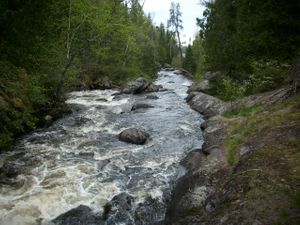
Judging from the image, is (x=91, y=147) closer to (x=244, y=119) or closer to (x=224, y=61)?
(x=244, y=119)

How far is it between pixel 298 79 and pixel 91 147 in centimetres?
999

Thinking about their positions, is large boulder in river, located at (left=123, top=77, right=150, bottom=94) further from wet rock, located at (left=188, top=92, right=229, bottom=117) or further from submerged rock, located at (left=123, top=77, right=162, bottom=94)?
wet rock, located at (left=188, top=92, right=229, bottom=117)

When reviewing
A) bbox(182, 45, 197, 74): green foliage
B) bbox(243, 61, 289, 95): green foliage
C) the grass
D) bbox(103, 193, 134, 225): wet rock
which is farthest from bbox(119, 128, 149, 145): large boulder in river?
bbox(182, 45, 197, 74): green foliage

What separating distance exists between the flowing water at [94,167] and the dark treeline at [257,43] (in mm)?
4929

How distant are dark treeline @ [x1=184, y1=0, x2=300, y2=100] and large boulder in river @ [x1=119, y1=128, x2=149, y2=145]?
6.21 meters

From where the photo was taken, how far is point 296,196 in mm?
7559

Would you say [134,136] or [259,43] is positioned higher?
[259,43]

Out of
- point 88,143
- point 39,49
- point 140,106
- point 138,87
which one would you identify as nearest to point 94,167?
point 88,143

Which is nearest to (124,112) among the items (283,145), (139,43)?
(283,145)

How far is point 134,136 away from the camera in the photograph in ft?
53.4

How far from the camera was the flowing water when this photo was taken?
10148 mm

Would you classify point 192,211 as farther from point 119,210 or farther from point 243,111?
point 243,111

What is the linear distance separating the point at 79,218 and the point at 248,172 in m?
5.26

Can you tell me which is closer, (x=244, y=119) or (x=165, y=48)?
(x=244, y=119)
